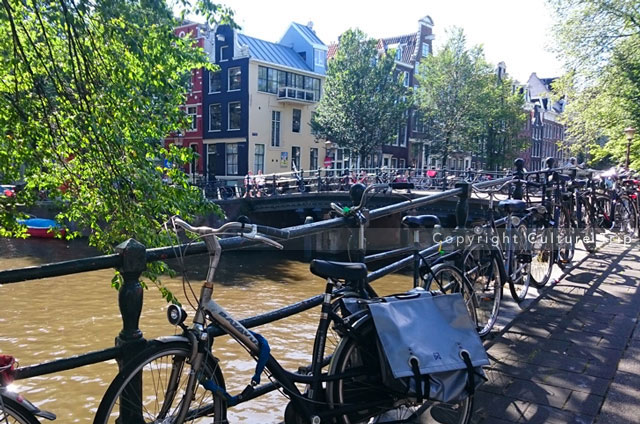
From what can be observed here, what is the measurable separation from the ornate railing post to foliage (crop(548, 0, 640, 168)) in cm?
2076

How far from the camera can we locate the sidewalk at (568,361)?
2691 millimetres

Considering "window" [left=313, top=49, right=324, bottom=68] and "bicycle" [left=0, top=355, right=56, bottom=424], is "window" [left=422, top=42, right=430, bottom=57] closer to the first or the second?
"window" [left=313, top=49, right=324, bottom=68]

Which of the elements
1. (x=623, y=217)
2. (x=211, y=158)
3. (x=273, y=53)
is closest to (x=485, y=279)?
(x=623, y=217)

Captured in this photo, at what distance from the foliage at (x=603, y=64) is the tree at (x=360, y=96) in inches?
457

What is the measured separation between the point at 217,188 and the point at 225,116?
340 inches

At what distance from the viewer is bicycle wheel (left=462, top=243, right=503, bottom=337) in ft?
12.7

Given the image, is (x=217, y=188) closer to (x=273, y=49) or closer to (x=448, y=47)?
(x=273, y=49)

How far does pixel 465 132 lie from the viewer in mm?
35156

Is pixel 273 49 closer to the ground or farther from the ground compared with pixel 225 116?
farther from the ground

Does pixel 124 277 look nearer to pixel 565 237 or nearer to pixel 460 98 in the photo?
pixel 565 237

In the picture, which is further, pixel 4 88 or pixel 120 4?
pixel 4 88

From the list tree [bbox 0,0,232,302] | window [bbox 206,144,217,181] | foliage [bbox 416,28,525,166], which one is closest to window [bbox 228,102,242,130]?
window [bbox 206,144,217,181]

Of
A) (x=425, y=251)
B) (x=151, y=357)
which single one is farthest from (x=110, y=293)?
(x=151, y=357)

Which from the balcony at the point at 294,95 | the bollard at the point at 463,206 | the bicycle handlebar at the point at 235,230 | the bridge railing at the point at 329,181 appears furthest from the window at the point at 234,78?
the bicycle handlebar at the point at 235,230
